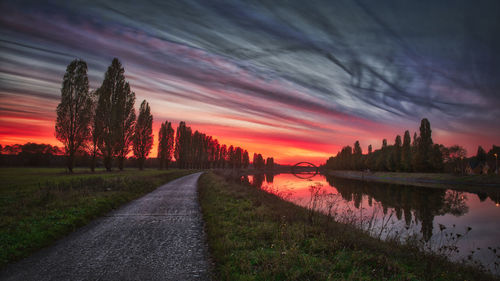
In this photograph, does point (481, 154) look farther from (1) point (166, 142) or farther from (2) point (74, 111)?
(2) point (74, 111)

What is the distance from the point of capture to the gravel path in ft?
15.9

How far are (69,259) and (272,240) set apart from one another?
5025mm

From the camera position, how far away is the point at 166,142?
193ft

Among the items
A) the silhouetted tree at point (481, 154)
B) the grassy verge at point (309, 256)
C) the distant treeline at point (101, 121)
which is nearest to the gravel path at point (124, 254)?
the grassy verge at point (309, 256)

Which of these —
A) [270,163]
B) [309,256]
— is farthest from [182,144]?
[270,163]

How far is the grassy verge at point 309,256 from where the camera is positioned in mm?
4695

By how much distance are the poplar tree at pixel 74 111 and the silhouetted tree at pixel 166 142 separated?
91.6 feet

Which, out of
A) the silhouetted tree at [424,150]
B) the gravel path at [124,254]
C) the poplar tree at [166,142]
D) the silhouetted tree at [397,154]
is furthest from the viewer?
the silhouetted tree at [397,154]

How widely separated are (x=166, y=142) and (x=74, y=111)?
30924mm

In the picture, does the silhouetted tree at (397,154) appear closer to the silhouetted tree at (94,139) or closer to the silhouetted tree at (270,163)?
the silhouetted tree at (94,139)

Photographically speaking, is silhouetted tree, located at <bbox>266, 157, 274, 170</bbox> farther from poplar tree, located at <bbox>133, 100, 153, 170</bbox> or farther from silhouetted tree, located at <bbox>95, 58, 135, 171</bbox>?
silhouetted tree, located at <bbox>95, 58, 135, 171</bbox>

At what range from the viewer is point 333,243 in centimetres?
627

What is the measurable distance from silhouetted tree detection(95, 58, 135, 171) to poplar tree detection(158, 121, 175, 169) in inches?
841

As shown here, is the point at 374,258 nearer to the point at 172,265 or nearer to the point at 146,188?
the point at 172,265
